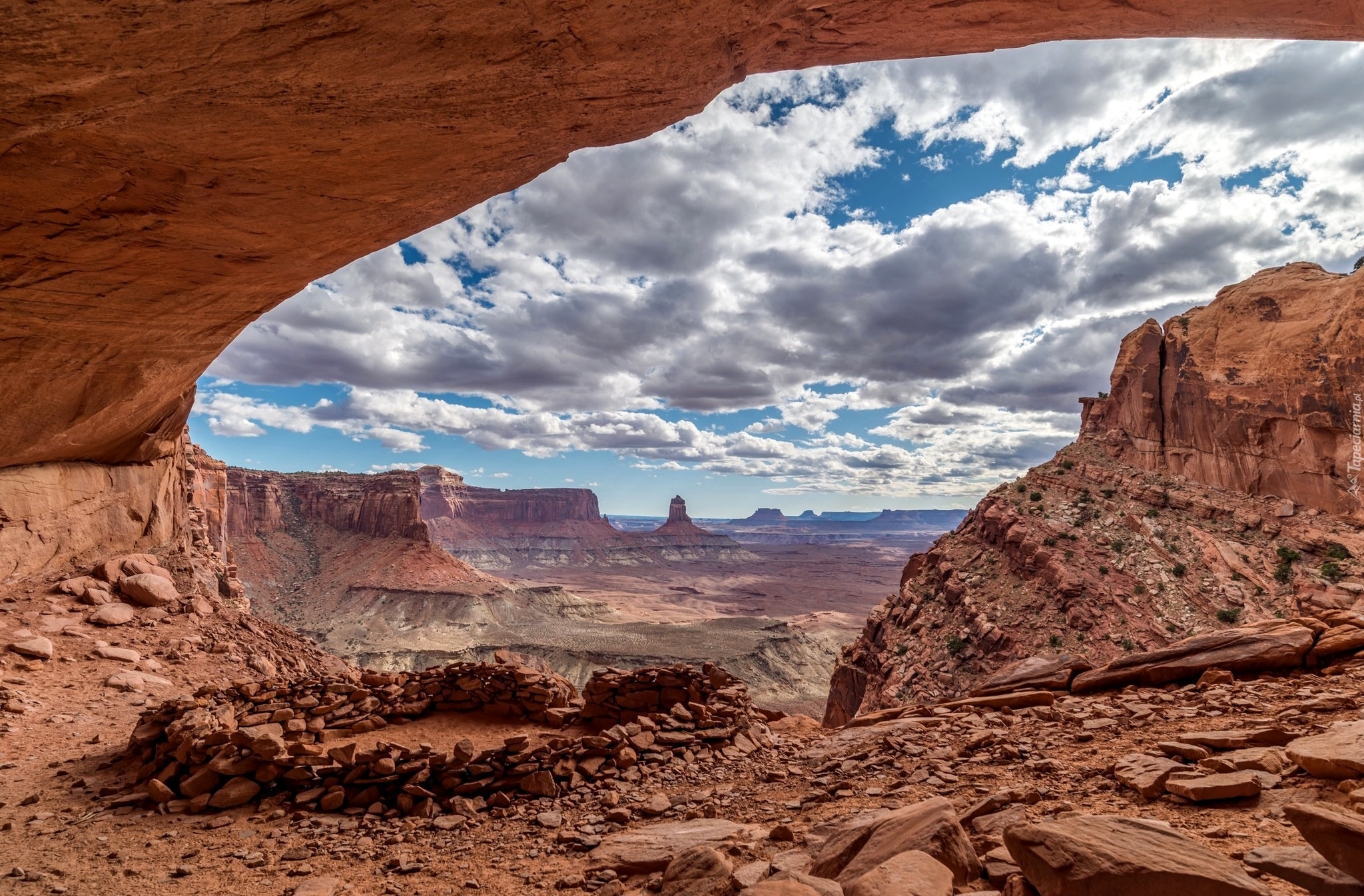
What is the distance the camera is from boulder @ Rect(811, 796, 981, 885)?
3338 mm

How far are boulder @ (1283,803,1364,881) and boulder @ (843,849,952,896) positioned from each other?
1.54 metres

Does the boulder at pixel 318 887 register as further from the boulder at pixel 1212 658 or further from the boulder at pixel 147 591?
the boulder at pixel 147 591

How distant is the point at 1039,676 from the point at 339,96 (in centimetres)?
1151

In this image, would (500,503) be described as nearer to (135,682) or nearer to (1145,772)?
(135,682)

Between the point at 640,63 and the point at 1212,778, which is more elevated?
the point at 640,63

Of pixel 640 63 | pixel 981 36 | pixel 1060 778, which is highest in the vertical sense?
pixel 981 36

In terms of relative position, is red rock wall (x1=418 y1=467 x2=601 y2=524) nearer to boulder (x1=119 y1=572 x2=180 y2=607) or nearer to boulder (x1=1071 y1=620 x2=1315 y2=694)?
boulder (x1=119 y1=572 x2=180 y2=607)

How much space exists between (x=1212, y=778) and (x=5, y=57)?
9066 mm

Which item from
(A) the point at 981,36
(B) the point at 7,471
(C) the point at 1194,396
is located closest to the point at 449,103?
(A) the point at 981,36

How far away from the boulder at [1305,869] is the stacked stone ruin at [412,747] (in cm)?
619

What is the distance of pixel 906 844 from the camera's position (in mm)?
3572

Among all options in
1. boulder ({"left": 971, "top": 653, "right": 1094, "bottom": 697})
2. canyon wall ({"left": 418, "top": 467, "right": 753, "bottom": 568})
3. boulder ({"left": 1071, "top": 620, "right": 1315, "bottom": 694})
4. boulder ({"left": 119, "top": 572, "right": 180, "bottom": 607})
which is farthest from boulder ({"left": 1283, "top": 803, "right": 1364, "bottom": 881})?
canyon wall ({"left": 418, "top": 467, "right": 753, "bottom": 568})

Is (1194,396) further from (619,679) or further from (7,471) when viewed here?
(7,471)

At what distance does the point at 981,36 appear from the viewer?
565 cm
